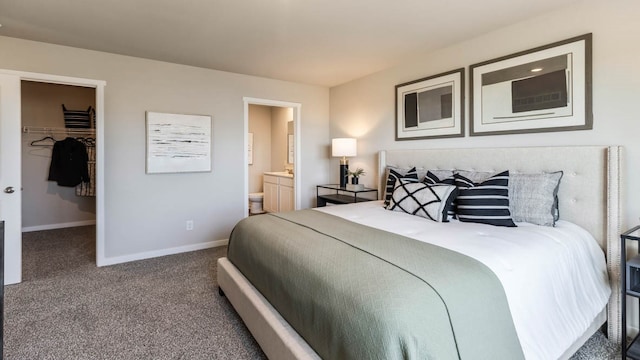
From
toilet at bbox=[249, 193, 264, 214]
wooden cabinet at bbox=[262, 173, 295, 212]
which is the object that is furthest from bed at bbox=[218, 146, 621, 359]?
toilet at bbox=[249, 193, 264, 214]

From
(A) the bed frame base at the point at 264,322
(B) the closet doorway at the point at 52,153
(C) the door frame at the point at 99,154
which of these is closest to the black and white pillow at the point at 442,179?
(A) the bed frame base at the point at 264,322

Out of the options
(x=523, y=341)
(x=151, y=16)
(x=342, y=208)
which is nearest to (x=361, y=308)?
(x=523, y=341)

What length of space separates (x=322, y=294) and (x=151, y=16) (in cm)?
246

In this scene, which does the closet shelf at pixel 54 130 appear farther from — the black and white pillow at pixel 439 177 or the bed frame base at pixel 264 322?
the black and white pillow at pixel 439 177

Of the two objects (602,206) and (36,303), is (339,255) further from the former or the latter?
(36,303)

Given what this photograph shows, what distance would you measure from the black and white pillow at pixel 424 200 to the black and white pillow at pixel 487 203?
101 millimetres

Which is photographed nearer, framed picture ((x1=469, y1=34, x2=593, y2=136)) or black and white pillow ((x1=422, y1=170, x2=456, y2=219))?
framed picture ((x1=469, y1=34, x2=593, y2=136))

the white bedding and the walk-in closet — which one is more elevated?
the walk-in closet

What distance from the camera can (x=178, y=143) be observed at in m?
3.67

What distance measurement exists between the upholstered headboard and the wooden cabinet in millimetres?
2999

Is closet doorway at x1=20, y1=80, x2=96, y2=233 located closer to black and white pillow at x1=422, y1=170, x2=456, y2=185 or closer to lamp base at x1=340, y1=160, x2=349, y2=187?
lamp base at x1=340, y1=160, x2=349, y2=187

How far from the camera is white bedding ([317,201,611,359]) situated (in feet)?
4.54

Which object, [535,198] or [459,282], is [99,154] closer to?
[459,282]

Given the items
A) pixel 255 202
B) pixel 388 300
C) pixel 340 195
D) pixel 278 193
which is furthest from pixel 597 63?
pixel 255 202
